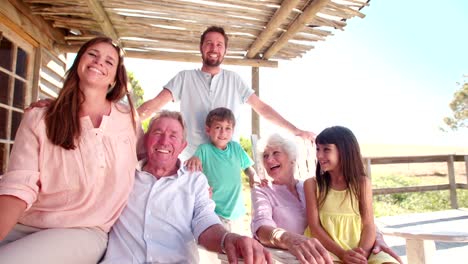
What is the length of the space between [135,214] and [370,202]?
133 centimetres

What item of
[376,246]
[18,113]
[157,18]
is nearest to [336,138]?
[376,246]

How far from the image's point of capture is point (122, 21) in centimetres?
385

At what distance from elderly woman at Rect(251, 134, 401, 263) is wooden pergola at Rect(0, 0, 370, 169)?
1.69m

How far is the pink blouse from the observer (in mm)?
1403

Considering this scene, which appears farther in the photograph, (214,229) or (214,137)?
(214,137)

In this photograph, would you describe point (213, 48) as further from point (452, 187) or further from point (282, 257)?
point (452, 187)

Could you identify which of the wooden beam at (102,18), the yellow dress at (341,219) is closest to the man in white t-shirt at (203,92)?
the yellow dress at (341,219)

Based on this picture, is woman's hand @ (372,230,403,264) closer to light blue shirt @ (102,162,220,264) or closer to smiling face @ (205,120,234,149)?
light blue shirt @ (102,162,220,264)

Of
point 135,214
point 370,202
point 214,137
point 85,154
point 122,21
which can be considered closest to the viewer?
point 85,154

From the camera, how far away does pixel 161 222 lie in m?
1.61

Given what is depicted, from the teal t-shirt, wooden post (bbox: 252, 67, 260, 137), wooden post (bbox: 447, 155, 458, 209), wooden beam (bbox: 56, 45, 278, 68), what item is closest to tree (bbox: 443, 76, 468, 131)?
wooden post (bbox: 447, 155, 458, 209)

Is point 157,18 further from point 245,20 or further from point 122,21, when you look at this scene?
point 245,20

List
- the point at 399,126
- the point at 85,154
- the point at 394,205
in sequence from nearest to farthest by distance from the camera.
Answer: the point at 85,154, the point at 394,205, the point at 399,126

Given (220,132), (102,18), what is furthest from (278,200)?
(102,18)
